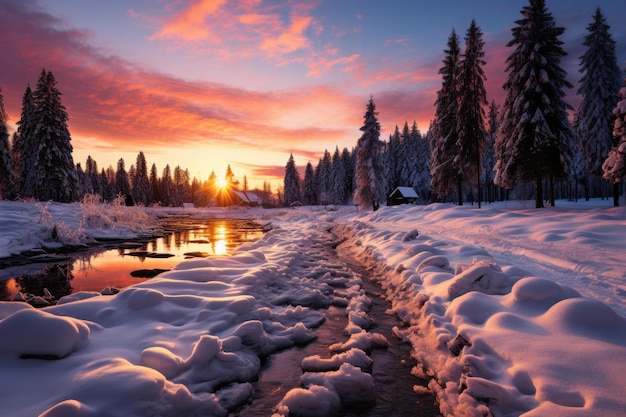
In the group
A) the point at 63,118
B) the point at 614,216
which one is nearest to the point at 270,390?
the point at 614,216

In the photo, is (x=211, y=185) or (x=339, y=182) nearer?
(x=339, y=182)

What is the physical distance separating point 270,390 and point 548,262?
23.8 ft

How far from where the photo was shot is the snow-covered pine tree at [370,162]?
3566cm

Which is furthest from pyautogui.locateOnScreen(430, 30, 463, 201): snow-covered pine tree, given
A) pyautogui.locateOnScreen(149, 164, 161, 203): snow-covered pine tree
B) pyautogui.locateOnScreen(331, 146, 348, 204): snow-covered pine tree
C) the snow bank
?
pyautogui.locateOnScreen(149, 164, 161, 203): snow-covered pine tree

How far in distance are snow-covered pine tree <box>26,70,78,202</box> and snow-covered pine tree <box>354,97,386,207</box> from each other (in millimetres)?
31517

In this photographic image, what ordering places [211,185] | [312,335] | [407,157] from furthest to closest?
[211,185] < [407,157] < [312,335]

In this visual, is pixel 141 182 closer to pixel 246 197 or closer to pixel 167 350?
pixel 246 197

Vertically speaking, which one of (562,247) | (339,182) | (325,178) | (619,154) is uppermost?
(325,178)

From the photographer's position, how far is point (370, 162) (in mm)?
35594

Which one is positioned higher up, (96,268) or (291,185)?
(291,185)

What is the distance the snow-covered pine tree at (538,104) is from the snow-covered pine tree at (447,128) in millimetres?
6683

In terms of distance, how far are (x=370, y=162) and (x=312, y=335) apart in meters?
31.7

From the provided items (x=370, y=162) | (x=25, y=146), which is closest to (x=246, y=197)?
(x=25, y=146)

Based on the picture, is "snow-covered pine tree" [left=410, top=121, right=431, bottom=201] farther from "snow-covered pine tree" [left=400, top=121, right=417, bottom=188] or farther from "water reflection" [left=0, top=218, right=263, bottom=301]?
"water reflection" [left=0, top=218, right=263, bottom=301]
